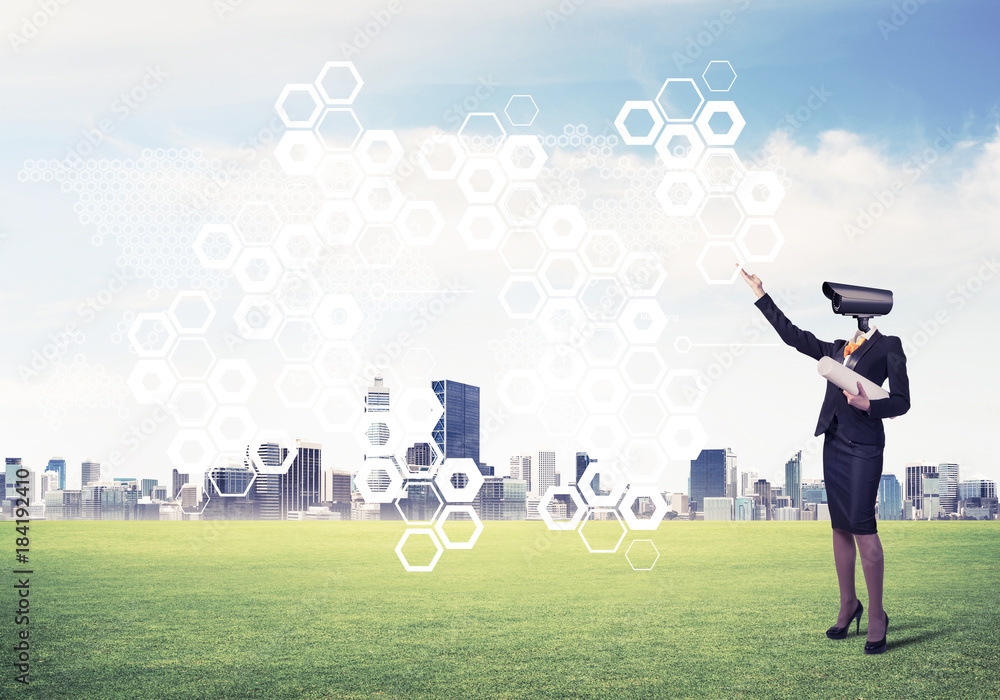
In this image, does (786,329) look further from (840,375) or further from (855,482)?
(855,482)

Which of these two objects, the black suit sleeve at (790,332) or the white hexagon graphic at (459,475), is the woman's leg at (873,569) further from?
the white hexagon graphic at (459,475)

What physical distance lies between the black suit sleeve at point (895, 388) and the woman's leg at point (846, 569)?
2.38ft

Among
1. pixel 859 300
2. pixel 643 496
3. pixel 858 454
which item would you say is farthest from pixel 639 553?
pixel 859 300

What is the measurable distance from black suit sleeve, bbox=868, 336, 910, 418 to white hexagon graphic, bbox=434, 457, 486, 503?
11.9 ft

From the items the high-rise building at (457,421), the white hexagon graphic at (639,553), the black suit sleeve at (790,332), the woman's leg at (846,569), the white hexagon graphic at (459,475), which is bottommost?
the white hexagon graphic at (639,553)

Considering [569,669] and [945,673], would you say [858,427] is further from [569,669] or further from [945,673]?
[569,669]

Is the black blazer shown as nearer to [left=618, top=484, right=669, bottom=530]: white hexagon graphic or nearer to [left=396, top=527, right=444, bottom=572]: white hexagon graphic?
[left=618, top=484, right=669, bottom=530]: white hexagon graphic

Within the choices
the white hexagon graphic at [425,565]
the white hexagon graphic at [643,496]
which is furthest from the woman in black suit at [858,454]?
the white hexagon graphic at [425,565]

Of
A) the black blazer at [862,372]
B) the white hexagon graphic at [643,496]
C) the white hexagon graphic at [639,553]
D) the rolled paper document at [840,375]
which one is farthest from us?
the white hexagon graphic at [639,553]

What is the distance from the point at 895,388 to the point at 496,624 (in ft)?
8.47

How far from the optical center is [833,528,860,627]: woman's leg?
4.45 metres

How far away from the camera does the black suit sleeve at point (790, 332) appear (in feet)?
14.8

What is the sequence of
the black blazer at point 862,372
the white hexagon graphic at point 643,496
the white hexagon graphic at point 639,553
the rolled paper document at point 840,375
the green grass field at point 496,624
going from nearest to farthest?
the green grass field at point 496,624
the rolled paper document at point 840,375
the black blazer at point 862,372
the white hexagon graphic at point 643,496
the white hexagon graphic at point 639,553

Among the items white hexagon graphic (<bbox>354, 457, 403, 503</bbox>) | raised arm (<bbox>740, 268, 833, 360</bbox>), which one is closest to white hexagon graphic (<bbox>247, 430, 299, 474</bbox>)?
white hexagon graphic (<bbox>354, 457, 403, 503</bbox>)
